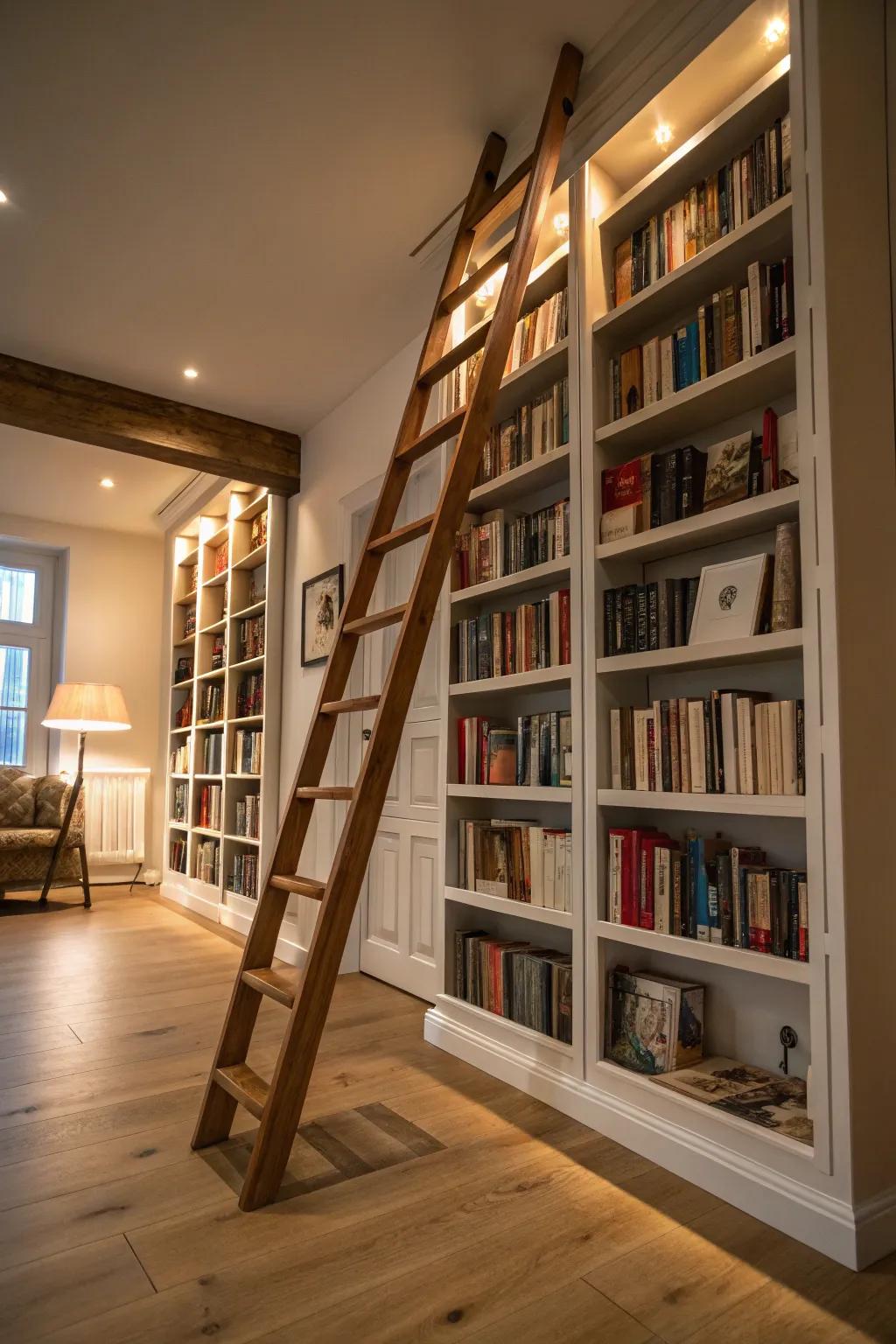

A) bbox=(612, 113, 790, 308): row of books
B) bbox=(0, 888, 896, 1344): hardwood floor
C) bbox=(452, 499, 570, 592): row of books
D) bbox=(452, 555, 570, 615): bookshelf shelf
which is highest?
bbox=(612, 113, 790, 308): row of books

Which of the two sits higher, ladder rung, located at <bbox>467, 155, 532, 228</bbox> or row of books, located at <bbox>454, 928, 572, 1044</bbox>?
ladder rung, located at <bbox>467, 155, 532, 228</bbox>

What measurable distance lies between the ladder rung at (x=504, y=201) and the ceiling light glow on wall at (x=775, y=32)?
616mm

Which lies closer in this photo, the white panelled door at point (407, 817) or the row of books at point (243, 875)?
the white panelled door at point (407, 817)

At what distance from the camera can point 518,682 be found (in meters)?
2.38

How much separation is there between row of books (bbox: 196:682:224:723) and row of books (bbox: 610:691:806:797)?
137 inches

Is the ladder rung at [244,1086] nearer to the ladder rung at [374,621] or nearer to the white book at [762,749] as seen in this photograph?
the ladder rung at [374,621]

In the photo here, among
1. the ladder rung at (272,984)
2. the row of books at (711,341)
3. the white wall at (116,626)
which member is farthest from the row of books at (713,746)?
the white wall at (116,626)

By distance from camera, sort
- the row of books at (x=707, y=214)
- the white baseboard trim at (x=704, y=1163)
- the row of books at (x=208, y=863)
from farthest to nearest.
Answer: the row of books at (x=208, y=863), the row of books at (x=707, y=214), the white baseboard trim at (x=704, y=1163)

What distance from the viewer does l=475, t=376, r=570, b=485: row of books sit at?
2408 mm

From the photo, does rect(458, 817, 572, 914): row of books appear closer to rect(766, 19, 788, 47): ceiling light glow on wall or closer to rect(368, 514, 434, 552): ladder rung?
rect(368, 514, 434, 552): ladder rung

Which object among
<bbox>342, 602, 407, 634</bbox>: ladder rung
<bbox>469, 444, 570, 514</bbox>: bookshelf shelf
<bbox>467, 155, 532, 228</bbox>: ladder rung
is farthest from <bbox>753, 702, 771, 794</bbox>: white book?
<bbox>467, 155, 532, 228</bbox>: ladder rung

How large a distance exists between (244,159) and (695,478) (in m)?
1.68

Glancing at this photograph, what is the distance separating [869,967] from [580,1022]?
0.77 m

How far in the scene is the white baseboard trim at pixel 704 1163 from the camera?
1469mm
